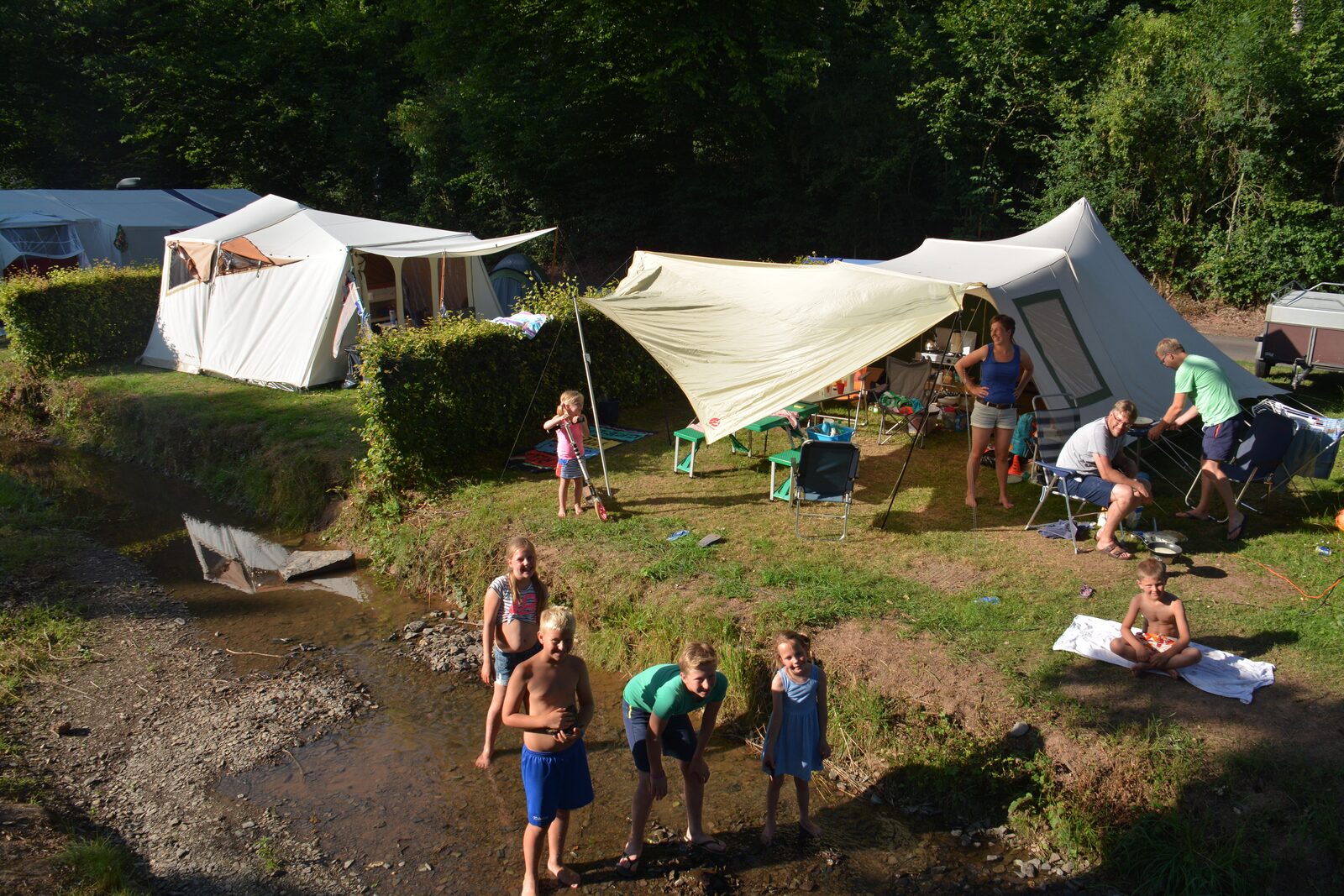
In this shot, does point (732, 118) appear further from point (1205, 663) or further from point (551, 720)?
point (551, 720)

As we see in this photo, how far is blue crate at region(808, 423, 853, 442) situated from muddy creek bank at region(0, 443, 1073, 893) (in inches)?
120

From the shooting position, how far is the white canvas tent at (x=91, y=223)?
1645 cm

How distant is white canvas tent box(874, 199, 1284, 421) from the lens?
7.55 meters

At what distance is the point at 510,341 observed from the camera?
9070 millimetres

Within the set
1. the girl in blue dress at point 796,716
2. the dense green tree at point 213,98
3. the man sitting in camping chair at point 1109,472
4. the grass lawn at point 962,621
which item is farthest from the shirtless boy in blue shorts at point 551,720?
the dense green tree at point 213,98

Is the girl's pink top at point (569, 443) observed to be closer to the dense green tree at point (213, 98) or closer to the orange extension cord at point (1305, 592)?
the orange extension cord at point (1305, 592)

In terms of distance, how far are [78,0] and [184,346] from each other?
1624cm

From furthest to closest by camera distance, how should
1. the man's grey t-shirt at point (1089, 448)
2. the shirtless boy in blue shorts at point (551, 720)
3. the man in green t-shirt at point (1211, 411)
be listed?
the man in green t-shirt at point (1211, 411) < the man's grey t-shirt at point (1089, 448) < the shirtless boy in blue shorts at point (551, 720)

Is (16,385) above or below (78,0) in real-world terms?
below

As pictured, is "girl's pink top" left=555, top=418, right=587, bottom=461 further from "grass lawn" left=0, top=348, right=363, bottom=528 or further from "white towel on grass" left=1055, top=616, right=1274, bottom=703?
"white towel on grass" left=1055, top=616, right=1274, bottom=703

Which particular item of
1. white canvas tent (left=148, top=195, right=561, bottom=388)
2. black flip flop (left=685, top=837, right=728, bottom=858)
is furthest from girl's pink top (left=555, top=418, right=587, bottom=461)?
white canvas tent (left=148, top=195, right=561, bottom=388)

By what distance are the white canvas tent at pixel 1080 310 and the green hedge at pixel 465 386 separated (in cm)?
343

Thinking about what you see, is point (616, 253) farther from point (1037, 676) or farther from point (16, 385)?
point (1037, 676)

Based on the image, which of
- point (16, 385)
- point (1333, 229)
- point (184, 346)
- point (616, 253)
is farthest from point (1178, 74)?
point (16, 385)
